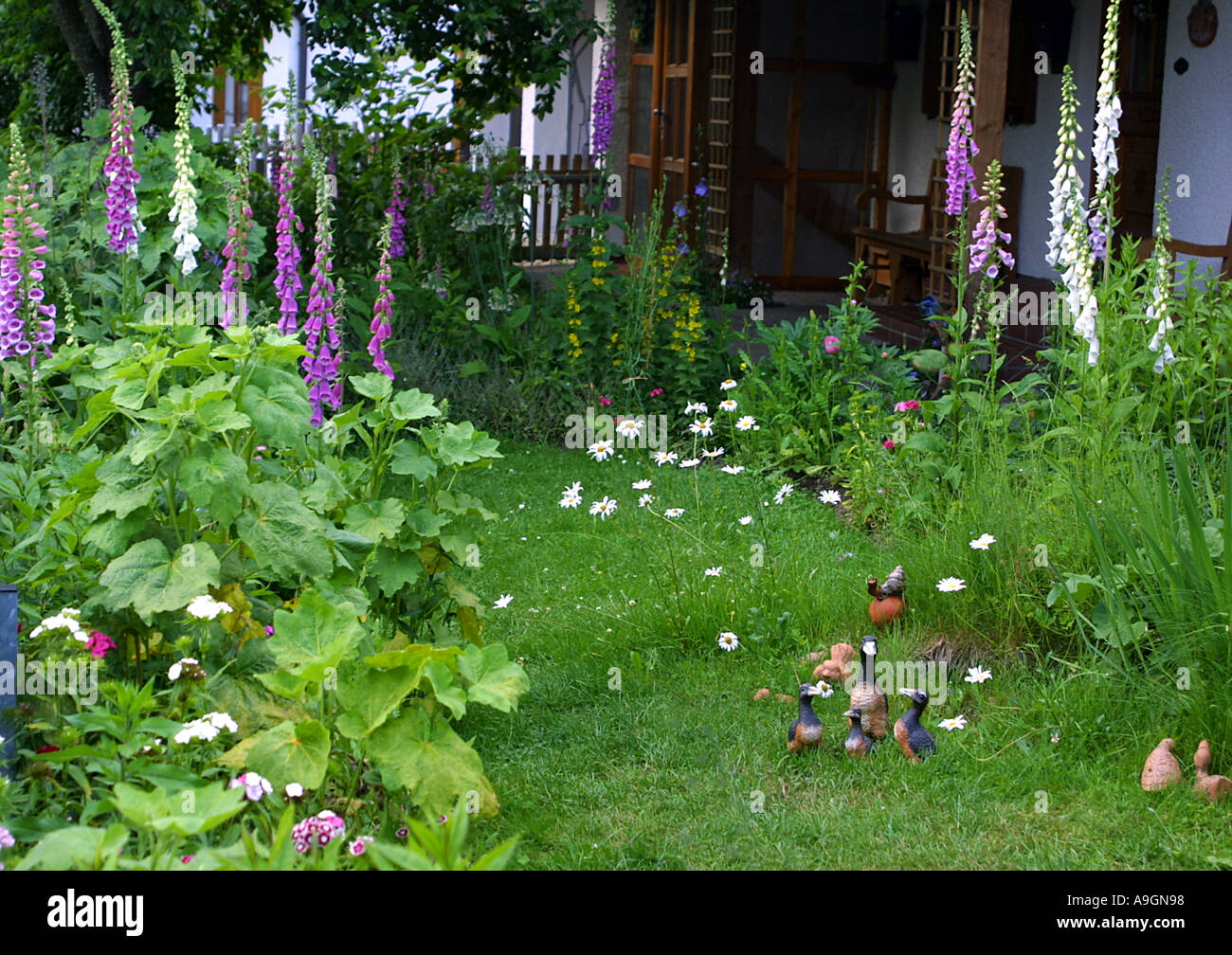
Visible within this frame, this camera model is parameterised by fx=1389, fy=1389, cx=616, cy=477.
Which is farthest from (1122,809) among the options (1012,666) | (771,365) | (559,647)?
(771,365)

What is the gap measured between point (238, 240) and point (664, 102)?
8.51 m

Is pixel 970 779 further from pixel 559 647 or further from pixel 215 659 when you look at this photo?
pixel 215 659

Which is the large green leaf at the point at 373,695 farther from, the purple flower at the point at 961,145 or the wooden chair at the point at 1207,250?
the wooden chair at the point at 1207,250

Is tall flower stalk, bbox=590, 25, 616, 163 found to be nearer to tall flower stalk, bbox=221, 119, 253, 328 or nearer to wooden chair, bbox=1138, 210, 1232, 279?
wooden chair, bbox=1138, 210, 1232, 279

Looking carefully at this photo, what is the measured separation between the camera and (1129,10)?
31.8 ft

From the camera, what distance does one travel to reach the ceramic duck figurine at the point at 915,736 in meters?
3.57

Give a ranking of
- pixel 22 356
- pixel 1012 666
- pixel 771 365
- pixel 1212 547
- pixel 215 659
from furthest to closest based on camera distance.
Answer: pixel 771 365, pixel 22 356, pixel 1012 666, pixel 1212 547, pixel 215 659

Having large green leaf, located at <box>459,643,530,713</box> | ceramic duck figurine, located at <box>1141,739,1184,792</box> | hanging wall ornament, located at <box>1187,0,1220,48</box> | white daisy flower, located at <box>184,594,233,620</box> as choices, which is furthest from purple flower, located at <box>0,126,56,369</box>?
hanging wall ornament, located at <box>1187,0,1220,48</box>

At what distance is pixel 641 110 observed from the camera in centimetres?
1327

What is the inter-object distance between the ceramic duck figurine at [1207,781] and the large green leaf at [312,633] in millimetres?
1987

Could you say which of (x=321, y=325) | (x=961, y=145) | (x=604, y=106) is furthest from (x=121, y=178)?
(x=604, y=106)
